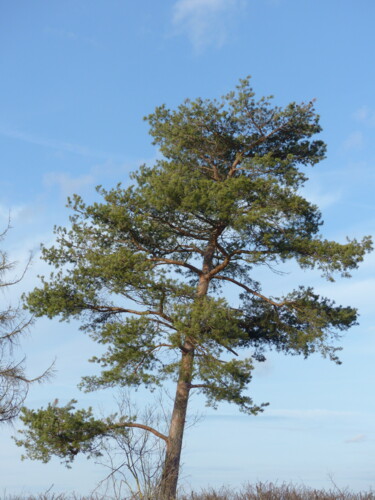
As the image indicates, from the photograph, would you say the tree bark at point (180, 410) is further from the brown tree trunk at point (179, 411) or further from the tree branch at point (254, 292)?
the tree branch at point (254, 292)

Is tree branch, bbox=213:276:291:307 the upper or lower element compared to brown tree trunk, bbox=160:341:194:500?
upper

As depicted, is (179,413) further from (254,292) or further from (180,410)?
(254,292)

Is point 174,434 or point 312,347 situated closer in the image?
point 174,434

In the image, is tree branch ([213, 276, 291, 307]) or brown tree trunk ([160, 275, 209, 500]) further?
tree branch ([213, 276, 291, 307])

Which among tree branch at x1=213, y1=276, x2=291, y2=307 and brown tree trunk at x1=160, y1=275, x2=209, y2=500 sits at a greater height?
tree branch at x1=213, y1=276, x2=291, y2=307

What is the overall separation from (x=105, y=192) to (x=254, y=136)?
4.99 m

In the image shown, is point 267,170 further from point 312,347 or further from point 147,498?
point 147,498

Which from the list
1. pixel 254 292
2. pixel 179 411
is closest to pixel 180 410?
pixel 179 411

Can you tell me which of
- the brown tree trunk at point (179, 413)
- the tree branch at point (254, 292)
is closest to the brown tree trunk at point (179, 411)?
the brown tree trunk at point (179, 413)

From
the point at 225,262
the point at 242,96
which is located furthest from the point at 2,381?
the point at 242,96

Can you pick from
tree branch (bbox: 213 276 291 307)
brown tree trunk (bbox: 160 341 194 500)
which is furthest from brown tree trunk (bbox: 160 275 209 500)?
tree branch (bbox: 213 276 291 307)

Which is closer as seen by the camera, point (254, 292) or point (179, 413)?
point (179, 413)

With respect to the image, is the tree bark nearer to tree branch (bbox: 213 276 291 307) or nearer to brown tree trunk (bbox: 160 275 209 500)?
brown tree trunk (bbox: 160 275 209 500)

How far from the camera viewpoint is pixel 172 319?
1428cm
